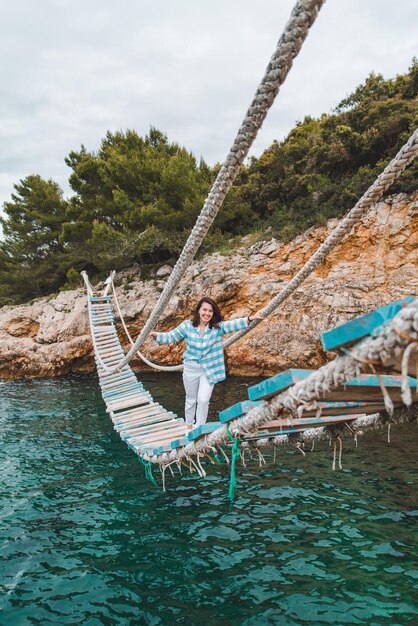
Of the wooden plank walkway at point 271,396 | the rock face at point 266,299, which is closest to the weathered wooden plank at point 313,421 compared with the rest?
the wooden plank walkway at point 271,396

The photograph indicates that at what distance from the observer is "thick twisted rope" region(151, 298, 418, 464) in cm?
136

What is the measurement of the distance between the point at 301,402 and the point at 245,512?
2.81 m

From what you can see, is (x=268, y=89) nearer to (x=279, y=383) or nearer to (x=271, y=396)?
(x=279, y=383)

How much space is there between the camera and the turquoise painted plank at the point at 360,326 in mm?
1446

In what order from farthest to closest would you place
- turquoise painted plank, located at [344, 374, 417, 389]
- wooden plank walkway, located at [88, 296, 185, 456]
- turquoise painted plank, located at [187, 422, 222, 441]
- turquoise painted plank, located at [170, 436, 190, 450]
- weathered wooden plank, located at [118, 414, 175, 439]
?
weathered wooden plank, located at [118, 414, 175, 439] → wooden plank walkway, located at [88, 296, 185, 456] → turquoise painted plank, located at [170, 436, 190, 450] → turquoise painted plank, located at [187, 422, 222, 441] → turquoise painted plank, located at [344, 374, 417, 389]

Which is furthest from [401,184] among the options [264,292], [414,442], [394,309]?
[394,309]

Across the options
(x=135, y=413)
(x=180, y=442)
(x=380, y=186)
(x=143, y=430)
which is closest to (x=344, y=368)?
(x=380, y=186)

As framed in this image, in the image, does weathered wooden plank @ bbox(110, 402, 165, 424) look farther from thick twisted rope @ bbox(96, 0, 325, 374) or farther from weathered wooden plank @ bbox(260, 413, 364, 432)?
thick twisted rope @ bbox(96, 0, 325, 374)

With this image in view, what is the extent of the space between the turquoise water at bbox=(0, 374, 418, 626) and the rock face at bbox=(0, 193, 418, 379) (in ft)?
14.8

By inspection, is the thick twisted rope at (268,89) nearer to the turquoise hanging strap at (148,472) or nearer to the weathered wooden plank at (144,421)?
the turquoise hanging strap at (148,472)

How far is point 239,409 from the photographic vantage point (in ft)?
8.52

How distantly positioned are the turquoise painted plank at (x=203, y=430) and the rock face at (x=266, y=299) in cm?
722

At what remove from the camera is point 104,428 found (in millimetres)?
7445

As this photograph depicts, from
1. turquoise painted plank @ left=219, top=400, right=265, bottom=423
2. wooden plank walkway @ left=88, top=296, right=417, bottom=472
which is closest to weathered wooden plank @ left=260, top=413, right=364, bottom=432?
wooden plank walkway @ left=88, top=296, right=417, bottom=472
